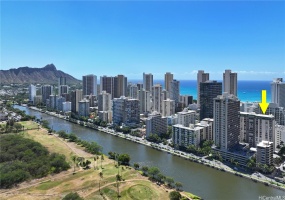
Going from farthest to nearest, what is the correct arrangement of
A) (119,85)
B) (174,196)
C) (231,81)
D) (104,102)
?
1. (119,85)
2. (231,81)
3. (104,102)
4. (174,196)

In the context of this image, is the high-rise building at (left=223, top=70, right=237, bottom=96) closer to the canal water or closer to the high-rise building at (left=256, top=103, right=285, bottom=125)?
the high-rise building at (left=256, top=103, right=285, bottom=125)

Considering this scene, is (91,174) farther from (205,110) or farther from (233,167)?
(205,110)

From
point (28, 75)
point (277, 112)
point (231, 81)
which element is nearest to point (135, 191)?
point (277, 112)

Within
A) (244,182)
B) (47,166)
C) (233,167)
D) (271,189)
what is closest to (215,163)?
(233,167)

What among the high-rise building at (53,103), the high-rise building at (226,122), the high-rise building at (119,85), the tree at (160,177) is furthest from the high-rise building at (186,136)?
the high-rise building at (53,103)

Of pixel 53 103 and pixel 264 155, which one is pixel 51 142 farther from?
pixel 53 103

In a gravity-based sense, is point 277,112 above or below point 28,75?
below
